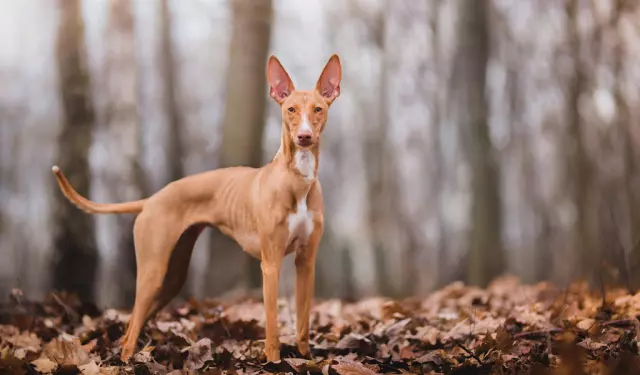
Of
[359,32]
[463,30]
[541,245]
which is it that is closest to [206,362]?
[463,30]

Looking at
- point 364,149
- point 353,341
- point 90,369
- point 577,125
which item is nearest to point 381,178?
point 364,149

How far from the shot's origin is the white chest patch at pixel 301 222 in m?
3.66

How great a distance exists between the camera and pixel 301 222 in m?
3.68

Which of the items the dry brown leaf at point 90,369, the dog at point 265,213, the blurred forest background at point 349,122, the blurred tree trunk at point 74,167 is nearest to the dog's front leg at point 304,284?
the dog at point 265,213

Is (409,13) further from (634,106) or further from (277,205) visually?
(277,205)

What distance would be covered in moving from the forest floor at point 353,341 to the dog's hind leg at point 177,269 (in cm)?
22

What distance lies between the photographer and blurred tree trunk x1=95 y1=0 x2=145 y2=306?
9.52m

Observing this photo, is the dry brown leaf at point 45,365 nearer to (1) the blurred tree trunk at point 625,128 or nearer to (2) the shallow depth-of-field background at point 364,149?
(2) the shallow depth-of-field background at point 364,149

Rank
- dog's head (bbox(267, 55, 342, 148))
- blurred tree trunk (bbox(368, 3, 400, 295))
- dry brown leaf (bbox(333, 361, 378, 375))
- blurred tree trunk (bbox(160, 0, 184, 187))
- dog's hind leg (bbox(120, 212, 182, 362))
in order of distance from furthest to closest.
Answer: blurred tree trunk (bbox(368, 3, 400, 295)) < blurred tree trunk (bbox(160, 0, 184, 187)) < dog's hind leg (bbox(120, 212, 182, 362)) < dog's head (bbox(267, 55, 342, 148)) < dry brown leaf (bbox(333, 361, 378, 375))

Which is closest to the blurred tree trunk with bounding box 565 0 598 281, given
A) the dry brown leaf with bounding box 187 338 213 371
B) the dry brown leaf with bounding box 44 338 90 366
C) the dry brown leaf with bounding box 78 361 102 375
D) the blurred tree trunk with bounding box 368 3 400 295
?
the blurred tree trunk with bounding box 368 3 400 295

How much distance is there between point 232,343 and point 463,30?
767cm

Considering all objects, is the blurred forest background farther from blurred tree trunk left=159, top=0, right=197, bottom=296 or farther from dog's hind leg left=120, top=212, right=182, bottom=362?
dog's hind leg left=120, top=212, right=182, bottom=362

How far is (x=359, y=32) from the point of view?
46.6 ft

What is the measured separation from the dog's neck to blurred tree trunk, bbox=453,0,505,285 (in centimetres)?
675
